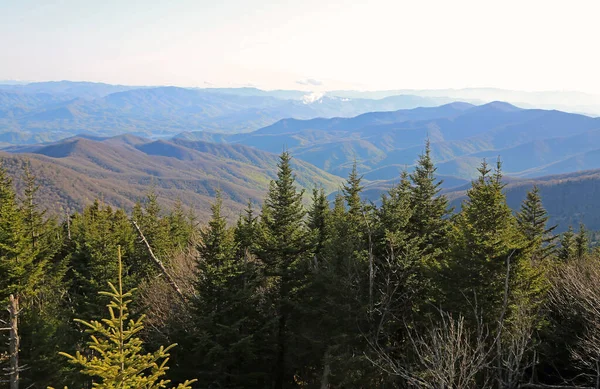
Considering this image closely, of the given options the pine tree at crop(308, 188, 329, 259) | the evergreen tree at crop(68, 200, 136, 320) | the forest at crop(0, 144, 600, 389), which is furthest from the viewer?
the pine tree at crop(308, 188, 329, 259)

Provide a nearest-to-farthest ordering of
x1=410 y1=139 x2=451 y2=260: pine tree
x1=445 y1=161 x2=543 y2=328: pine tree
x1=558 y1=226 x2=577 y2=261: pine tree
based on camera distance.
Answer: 1. x1=445 y1=161 x2=543 y2=328: pine tree
2. x1=410 y1=139 x2=451 y2=260: pine tree
3. x1=558 y1=226 x2=577 y2=261: pine tree

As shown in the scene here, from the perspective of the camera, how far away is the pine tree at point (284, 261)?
21.5 m

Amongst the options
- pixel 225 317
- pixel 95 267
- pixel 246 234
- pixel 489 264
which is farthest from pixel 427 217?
pixel 95 267

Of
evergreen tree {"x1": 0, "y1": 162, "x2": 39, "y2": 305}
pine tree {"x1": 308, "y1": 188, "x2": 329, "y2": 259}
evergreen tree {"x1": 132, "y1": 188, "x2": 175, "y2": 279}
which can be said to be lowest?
evergreen tree {"x1": 132, "y1": 188, "x2": 175, "y2": 279}

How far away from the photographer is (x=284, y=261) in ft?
Result: 71.7

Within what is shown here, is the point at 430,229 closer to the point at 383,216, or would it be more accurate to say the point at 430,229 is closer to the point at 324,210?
the point at 383,216

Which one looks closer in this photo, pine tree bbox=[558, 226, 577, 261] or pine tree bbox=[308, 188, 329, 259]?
pine tree bbox=[308, 188, 329, 259]

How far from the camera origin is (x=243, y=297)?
20297 mm

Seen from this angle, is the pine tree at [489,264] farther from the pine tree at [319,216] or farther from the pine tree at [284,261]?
the pine tree at [319,216]

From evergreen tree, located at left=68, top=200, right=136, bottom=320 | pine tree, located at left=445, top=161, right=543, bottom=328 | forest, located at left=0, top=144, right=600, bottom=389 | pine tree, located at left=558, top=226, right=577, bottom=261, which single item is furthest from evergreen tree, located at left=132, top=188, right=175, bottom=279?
pine tree, located at left=558, top=226, right=577, bottom=261

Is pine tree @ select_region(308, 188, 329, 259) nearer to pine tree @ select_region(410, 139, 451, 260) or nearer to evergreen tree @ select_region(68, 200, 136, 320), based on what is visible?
pine tree @ select_region(410, 139, 451, 260)

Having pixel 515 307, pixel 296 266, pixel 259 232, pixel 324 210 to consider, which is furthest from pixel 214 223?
pixel 515 307

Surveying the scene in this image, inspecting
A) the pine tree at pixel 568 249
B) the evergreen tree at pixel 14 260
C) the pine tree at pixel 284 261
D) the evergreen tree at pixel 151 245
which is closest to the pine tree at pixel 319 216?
the pine tree at pixel 284 261

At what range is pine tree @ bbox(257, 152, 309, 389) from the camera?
21.5 meters
